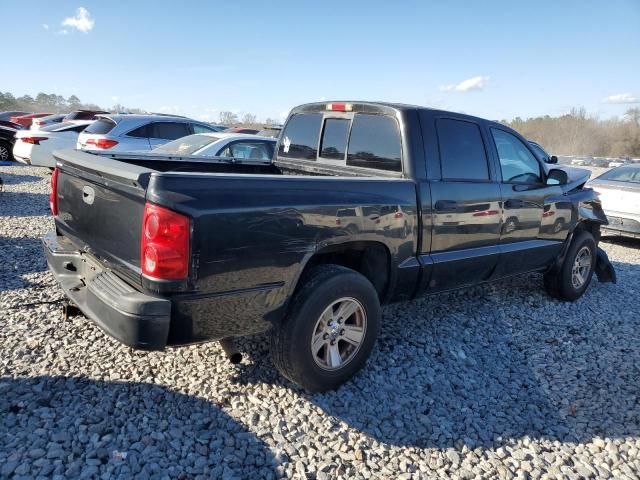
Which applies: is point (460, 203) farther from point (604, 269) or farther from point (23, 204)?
point (23, 204)

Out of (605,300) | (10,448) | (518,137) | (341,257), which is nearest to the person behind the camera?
(10,448)

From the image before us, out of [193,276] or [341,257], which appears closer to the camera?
[193,276]

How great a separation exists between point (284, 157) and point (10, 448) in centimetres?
321

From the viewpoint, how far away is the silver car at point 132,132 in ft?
32.4

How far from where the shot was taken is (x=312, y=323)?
2938 mm

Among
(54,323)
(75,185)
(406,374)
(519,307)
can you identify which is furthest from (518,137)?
(54,323)

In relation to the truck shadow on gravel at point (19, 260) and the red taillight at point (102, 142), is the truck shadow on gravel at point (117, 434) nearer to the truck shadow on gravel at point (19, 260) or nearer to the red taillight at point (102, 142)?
the truck shadow on gravel at point (19, 260)

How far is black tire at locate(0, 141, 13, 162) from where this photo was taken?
1478 centimetres

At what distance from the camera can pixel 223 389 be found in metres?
3.08

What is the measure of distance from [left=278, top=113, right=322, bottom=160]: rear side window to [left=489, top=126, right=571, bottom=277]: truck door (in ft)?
5.30

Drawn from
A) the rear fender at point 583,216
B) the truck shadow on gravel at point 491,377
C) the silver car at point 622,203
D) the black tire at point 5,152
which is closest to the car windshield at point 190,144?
the truck shadow on gravel at point 491,377

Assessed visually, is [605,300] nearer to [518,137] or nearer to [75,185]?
[518,137]

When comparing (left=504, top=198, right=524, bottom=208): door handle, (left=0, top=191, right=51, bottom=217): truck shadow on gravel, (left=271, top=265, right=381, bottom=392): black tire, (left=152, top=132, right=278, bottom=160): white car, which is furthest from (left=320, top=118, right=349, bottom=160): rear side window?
(left=0, top=191, right=51, bottom=217): truck shadow on gravel

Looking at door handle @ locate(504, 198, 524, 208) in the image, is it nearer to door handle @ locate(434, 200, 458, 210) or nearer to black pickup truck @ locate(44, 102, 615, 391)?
black pickup truck @ locate(44, 102, 615, 391)
